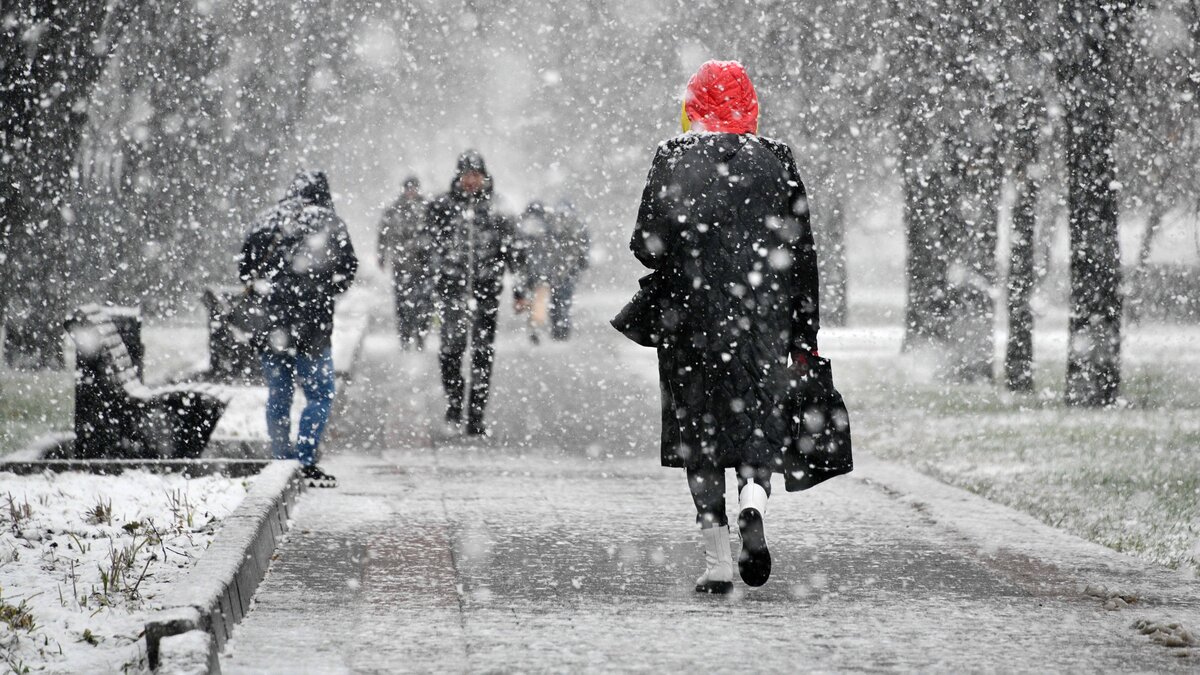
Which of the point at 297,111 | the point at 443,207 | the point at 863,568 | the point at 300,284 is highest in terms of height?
the point at 297,111

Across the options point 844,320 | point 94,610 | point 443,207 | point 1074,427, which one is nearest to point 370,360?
point 443,207

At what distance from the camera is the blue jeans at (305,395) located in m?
8.15

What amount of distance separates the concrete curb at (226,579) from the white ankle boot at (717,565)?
1.55 m

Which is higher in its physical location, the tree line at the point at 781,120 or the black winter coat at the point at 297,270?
the tree line at the point at 781,120

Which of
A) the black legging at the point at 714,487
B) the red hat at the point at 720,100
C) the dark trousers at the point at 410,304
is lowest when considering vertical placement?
the black legging at the point at 714,487

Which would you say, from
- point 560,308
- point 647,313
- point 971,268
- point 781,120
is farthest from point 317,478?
point 560,308

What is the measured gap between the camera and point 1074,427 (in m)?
11.1

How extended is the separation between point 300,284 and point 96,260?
15.1 m

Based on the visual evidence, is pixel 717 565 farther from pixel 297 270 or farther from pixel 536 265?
pixel 536 265

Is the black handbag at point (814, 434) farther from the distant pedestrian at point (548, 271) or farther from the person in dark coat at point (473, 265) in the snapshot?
the distant pedestrian at point (548, 271)

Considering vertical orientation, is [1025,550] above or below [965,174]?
below

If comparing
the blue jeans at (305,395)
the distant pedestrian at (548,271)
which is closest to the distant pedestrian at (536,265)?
the distant pedestrian at (548,271)

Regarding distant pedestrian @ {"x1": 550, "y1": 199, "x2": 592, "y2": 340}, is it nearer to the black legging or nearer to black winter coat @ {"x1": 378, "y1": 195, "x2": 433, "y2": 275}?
black winter coat @ {"x1": 378, "y1": 195, "x2": 433, "y2": 275}

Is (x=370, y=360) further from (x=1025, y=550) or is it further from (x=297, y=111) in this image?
(x=1025, y=550)
